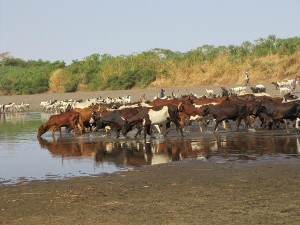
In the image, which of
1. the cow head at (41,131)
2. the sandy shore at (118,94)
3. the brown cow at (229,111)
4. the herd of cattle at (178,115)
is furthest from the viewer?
the sandy shore at (118,94)

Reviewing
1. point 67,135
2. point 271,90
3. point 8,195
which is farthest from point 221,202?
point 271,90

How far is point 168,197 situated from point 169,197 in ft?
0.05

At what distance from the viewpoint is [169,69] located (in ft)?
180

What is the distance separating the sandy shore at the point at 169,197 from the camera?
7.91 meters

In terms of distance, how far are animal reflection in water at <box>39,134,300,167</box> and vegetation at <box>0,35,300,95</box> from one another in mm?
27660

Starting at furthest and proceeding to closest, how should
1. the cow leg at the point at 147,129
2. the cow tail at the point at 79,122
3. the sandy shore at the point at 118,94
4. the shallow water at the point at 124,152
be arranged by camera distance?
the sandy shore at the point at 118,94, the cow tail at the point at 79,122, the cow leg at the point at 147,129, the shallow water at the point at 124,152

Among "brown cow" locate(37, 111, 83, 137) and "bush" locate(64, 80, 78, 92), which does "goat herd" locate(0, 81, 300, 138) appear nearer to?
"brown cow" locate(37, 111, 83, 137)

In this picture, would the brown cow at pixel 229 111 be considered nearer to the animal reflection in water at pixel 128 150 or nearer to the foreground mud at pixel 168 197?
the animal reflection in water at pixel 128 150

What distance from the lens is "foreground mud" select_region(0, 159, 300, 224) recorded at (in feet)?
25.9

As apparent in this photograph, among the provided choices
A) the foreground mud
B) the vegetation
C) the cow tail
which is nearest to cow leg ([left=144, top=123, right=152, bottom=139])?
the cow tail

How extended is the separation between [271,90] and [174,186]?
30038 millimetres

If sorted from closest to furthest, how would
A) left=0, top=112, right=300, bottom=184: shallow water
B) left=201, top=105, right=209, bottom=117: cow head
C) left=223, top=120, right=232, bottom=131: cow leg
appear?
left=0, top=112, right=300, bottom=184: shallow water → left=201, top=105, right=209, bottom=117: cow head → left=223, top=120, right=232, bottom=131: cow leg

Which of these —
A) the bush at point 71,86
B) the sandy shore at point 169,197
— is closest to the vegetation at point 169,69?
the bush at point 71,86

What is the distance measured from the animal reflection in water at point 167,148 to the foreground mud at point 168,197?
2.07 m
